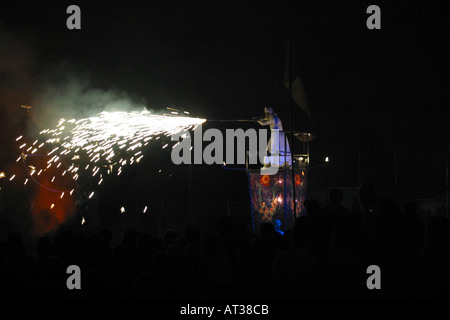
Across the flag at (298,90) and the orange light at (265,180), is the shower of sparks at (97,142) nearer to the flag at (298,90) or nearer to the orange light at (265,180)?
the orange light at (265,180)

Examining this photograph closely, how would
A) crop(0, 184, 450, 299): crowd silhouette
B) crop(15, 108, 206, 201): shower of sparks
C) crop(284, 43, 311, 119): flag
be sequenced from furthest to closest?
1. crop(15, 108, 206, 201): shower of sparks
2. crop(284, 43, 311, 119): flag
3. crop(0, 184, 450, 299): crowd silhouette

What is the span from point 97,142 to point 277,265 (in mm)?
10993

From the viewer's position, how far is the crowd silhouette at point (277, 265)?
4781 mm

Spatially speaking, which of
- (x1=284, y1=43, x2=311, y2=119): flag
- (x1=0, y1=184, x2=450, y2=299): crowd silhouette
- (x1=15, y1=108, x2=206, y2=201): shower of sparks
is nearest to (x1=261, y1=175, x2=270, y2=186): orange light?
(x1=15, y1=108, x2=206, y2=201): shower of sparks

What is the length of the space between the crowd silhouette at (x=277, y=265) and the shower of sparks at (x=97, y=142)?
5.13m

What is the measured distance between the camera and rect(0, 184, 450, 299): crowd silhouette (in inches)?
188

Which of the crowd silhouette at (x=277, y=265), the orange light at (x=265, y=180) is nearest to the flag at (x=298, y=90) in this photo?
the crowd silhouette at (x=277, y=265)

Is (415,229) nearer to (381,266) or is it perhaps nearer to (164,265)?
(381,266)

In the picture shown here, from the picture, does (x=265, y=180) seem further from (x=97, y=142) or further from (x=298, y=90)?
(x=97, y=142)

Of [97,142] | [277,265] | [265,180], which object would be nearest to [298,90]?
[265,180]

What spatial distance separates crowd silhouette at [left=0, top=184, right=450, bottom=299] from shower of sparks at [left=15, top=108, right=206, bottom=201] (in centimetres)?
513

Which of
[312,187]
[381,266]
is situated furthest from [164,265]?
[312,187]

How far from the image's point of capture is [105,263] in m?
6.18

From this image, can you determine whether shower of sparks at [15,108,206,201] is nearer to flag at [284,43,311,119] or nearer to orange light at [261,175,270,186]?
orange light at [261,175,270,186]
